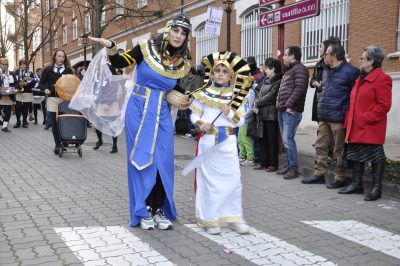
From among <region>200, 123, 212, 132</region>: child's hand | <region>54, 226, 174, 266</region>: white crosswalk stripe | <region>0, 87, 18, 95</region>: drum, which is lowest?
<region>54, 226, 174, 266</region>: white crosswalk stripe

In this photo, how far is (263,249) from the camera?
14.2 feet

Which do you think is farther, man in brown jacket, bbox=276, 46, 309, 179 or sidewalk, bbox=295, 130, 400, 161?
sidewalk, bbox=295, 130, 400, 161

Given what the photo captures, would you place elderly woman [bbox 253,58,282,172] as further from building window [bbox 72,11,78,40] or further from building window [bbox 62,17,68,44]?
building window [bbox 62,17,68,44]

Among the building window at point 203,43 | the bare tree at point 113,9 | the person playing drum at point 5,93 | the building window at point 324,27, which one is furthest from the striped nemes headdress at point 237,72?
the building window at point 203,43

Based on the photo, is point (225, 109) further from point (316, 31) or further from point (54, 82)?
point (316, 31)

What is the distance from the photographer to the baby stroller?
9438mm

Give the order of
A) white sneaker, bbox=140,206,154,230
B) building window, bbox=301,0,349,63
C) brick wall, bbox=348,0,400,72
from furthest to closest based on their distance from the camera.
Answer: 1. building window, bbox=301,0,349,63
2. brick wall, bbox=348,0,400,72
3. white sneaker, bbox=140,206,154,230

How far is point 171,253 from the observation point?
13.7 feet

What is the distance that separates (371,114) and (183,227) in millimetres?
2979

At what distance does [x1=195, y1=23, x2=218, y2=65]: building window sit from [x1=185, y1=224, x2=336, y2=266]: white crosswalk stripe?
49.0ft

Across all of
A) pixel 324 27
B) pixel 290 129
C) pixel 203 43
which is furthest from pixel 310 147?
pixel 203 43

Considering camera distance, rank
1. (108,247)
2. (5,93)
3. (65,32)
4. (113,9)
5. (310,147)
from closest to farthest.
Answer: (108,247)
(310,147)
(5,93)
(113,9)
(65,32)

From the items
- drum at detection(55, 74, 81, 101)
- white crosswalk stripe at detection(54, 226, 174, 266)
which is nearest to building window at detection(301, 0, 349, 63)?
drum at detection(55, 74, 81, 101)

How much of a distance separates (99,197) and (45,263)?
2.35 m
